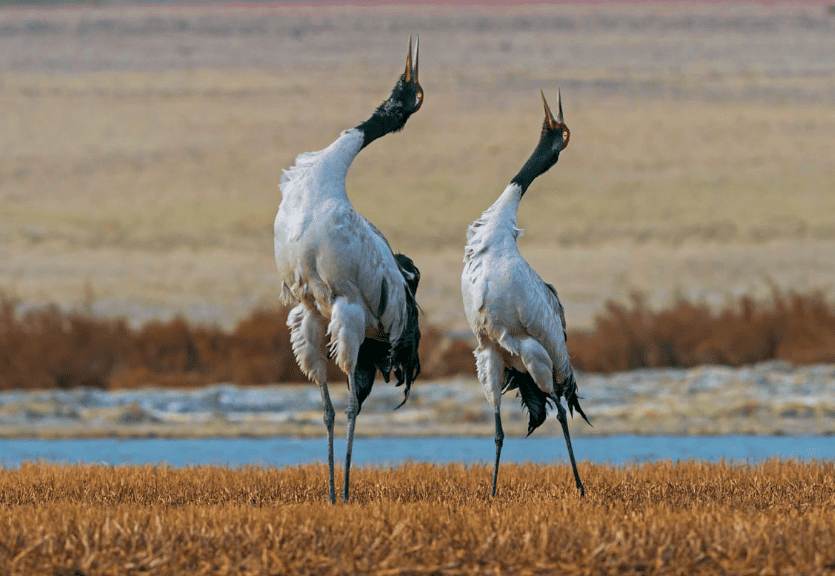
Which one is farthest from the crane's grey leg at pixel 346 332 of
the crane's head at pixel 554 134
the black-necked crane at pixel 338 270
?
the crane's head at pixel 554 134

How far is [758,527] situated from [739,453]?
8224 mm

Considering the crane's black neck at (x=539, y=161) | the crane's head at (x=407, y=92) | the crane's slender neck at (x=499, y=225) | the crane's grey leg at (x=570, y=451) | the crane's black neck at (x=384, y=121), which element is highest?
the crane's head at (x=407, y=92)

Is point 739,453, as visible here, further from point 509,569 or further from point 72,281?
point 72,281

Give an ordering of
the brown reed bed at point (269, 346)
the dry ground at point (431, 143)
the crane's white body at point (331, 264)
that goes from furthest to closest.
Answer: the dry ground at point (431, 143)
the brown reed bed at point (269, 346)
the crane's white body at point (331, 264)

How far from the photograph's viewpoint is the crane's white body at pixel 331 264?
9625 millimetres

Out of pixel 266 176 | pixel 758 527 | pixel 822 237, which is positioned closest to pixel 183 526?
pixel 758 527

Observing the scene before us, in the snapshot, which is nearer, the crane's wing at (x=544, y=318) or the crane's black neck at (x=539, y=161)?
the crane's wing at (x=544, y=318)

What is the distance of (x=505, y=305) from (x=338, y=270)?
0.93m

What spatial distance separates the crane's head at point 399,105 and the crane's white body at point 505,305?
2.36 ft

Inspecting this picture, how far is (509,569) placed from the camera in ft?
25.9

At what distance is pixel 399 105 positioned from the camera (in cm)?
1030

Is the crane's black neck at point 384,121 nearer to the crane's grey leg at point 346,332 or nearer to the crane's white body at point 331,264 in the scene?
the crane's white body at point 331,264

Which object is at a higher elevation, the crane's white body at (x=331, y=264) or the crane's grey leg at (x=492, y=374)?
the crane's white body at (x=331, y=264)

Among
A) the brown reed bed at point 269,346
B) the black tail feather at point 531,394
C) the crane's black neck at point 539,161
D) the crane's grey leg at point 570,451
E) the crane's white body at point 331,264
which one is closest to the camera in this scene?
the crane's white body at point 331,264
